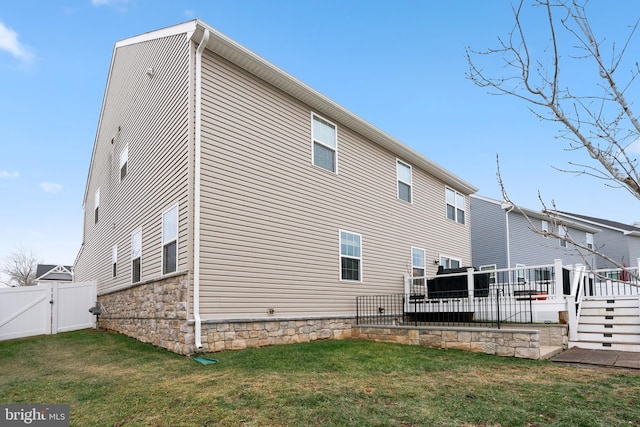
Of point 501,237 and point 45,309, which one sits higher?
point 501,237

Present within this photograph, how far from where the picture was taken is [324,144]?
10.9 metres

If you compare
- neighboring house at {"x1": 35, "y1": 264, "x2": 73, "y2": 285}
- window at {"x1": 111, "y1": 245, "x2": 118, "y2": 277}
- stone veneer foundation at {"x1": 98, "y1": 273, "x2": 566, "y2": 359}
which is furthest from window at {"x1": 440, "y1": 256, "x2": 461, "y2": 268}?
neighboring house at {"x1": 35, "y1": 264, "x2": 73, "y2": 285}

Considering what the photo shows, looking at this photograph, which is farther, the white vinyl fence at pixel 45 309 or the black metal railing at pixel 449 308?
the white vinyl fence at pixel 45 309

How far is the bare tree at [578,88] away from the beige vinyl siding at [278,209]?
6182 millimetres

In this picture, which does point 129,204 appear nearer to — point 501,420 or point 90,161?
point 90,161

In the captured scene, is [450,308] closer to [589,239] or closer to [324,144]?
[324,144]

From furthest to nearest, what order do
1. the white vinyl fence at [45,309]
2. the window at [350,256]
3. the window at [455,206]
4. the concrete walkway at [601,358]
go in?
1. the window at [455,206]
2. the white vinyl fence at [45,309]
3. the window at [350,256]
4. the concrete walkway at [601,358]

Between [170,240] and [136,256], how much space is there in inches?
110

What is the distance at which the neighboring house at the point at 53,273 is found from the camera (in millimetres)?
33469

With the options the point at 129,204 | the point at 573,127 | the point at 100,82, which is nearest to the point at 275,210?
the point at 129,204

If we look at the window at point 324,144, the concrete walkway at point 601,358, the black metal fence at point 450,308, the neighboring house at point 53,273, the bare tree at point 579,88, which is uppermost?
the window at point 324,144

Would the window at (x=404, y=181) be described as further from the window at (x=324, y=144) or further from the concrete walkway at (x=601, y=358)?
the concrete walkway at (x=601, y=358)

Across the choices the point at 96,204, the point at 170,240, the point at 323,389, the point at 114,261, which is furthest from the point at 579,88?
the point at 96,204

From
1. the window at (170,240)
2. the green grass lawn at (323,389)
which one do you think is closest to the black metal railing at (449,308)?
the green grass lawn at (323,389)
